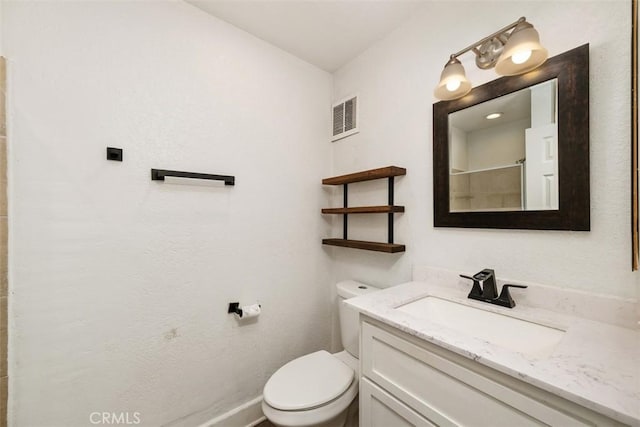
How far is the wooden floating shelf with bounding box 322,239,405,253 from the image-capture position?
1379 mm

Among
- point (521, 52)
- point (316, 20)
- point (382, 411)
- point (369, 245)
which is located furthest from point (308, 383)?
point (316, 20)

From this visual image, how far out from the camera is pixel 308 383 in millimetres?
1166

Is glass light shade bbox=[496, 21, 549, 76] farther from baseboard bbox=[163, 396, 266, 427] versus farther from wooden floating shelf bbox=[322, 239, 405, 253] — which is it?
baseboard bbox=[163, 396, 266, 427]

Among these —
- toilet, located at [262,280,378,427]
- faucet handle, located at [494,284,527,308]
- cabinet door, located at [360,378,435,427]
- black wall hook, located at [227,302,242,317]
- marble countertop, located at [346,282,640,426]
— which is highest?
faucet handle, located at [494,284,527,308]

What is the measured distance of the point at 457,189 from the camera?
1.21m

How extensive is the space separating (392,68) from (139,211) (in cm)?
157

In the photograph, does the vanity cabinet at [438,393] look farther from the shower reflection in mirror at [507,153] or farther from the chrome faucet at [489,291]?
the shower reflection in mirror at [507,153]

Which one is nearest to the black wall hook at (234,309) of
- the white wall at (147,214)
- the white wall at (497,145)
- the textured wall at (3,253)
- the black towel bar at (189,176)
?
the white wall at (147,214)

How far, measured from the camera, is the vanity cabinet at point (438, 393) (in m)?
0.57

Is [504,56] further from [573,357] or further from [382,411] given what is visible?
[382,411]

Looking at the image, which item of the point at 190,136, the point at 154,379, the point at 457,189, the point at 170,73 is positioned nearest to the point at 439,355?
the point at 457,189

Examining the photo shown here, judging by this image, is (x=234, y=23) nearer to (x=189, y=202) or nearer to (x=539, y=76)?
(x=189, y=202)

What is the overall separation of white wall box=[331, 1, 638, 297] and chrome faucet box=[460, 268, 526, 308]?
0.09 m

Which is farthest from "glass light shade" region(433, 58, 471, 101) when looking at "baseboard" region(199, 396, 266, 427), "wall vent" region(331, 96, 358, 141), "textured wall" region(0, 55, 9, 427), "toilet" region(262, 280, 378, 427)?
"baseboard" region(199, 396, 266, 427)
